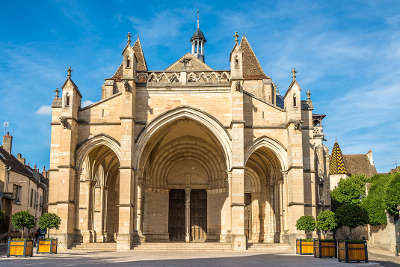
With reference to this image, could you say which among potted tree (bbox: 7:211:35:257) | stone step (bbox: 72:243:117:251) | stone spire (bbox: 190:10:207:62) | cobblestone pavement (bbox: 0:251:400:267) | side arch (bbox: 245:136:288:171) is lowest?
stone step (bbox: 72:243:117:251)

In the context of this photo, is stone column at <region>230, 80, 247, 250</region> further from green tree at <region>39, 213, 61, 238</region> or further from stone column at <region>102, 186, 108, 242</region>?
stone column at <region>102, 186, 108, 242</region>

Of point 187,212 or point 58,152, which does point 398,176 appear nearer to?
point 187,212

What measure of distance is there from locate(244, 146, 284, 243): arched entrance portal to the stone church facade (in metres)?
0.06

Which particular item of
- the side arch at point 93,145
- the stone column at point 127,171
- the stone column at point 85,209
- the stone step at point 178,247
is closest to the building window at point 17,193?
the stone column at point 85,209

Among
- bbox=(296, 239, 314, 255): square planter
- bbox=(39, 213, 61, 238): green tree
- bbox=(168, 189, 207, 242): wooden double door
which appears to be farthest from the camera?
bbox=(168, 189, 207, 242): wooden double door

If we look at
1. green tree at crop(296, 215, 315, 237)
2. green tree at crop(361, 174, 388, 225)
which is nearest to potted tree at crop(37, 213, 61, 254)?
green tree at crop(296, 215, 315, 237)

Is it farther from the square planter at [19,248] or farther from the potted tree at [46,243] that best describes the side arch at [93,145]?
the square planter at [19,248]

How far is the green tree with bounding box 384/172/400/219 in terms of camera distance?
83.4 ft

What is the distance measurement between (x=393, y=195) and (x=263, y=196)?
770 centimetres

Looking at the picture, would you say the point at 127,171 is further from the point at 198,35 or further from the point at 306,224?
the point at 198,35

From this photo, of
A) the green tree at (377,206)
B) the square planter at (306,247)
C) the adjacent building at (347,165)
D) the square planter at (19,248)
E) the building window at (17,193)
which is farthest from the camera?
the adjacent building at (347,165)

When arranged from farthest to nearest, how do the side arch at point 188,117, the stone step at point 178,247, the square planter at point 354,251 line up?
the side arch at point 188,117
the stone step at point 178,247
the square planter at point 354,251

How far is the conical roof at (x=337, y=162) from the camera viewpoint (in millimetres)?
50312

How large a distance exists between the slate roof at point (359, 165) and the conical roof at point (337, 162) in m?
3.41
